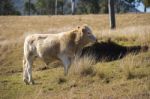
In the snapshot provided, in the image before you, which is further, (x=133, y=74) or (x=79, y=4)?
(x=79, y=4)

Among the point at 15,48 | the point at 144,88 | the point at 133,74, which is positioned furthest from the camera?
the point at 15,48

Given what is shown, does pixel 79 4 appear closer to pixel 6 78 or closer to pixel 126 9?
pixel 126 9

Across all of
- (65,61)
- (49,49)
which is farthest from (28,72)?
(65,61)

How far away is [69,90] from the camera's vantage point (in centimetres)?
1270

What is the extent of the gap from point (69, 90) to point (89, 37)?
8.35ft

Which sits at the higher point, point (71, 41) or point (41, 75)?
point (71, 41)

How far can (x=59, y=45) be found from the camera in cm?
1452

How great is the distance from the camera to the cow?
1441 centimetres

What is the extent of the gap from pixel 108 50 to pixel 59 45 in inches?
168

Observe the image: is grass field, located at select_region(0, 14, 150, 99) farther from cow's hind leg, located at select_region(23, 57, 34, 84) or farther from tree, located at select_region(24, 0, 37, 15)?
tree, located at select_region(24, 0, 37, 15)

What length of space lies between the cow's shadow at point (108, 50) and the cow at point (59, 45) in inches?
112

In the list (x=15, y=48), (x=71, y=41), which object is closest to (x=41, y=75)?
(x=71, y=41)

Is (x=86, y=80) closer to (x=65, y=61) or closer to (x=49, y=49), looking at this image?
(x=65, y=61)

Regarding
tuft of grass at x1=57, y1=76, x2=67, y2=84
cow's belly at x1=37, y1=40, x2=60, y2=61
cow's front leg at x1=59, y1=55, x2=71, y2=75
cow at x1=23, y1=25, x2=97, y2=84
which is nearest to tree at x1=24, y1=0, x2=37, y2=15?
cow at x1=23, y1=25, x2=97, y2=84
